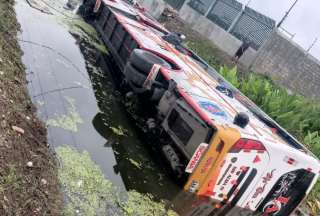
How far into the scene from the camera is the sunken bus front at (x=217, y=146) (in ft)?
17.3

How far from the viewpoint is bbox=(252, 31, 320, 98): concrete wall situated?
16516mm

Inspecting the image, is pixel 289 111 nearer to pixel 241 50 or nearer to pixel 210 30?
pixel 241 50

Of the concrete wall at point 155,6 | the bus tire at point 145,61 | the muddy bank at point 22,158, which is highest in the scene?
the bus tire at point 145,61

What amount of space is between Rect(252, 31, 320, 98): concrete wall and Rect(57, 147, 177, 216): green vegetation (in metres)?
13.1

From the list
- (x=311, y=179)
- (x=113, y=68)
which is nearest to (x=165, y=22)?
(x=113, y=68)

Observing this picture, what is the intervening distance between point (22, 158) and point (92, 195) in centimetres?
90

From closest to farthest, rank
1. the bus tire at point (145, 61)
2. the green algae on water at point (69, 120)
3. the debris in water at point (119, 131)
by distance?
the green algae on water at point (69, 120)
the debris in water at point (119, 131)
the bus tire at point (145, 61)

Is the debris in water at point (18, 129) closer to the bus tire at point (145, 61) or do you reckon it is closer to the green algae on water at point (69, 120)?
Answer: the green algae on water at point (69, 120)

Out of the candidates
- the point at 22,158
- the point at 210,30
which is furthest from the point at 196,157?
the point at 210,30

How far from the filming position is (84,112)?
6.32 meters

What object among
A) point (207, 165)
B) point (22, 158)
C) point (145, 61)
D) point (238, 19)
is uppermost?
point (238, 19)

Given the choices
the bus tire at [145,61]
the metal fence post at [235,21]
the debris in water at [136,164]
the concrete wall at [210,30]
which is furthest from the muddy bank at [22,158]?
the metal fence post at [235,21]

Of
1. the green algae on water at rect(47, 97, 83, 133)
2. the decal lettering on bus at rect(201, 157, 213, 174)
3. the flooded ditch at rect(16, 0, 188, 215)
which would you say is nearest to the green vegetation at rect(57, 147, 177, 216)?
the flooded ditch at rect(16, 0, 188, 215)

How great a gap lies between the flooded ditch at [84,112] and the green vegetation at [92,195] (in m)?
0.02
